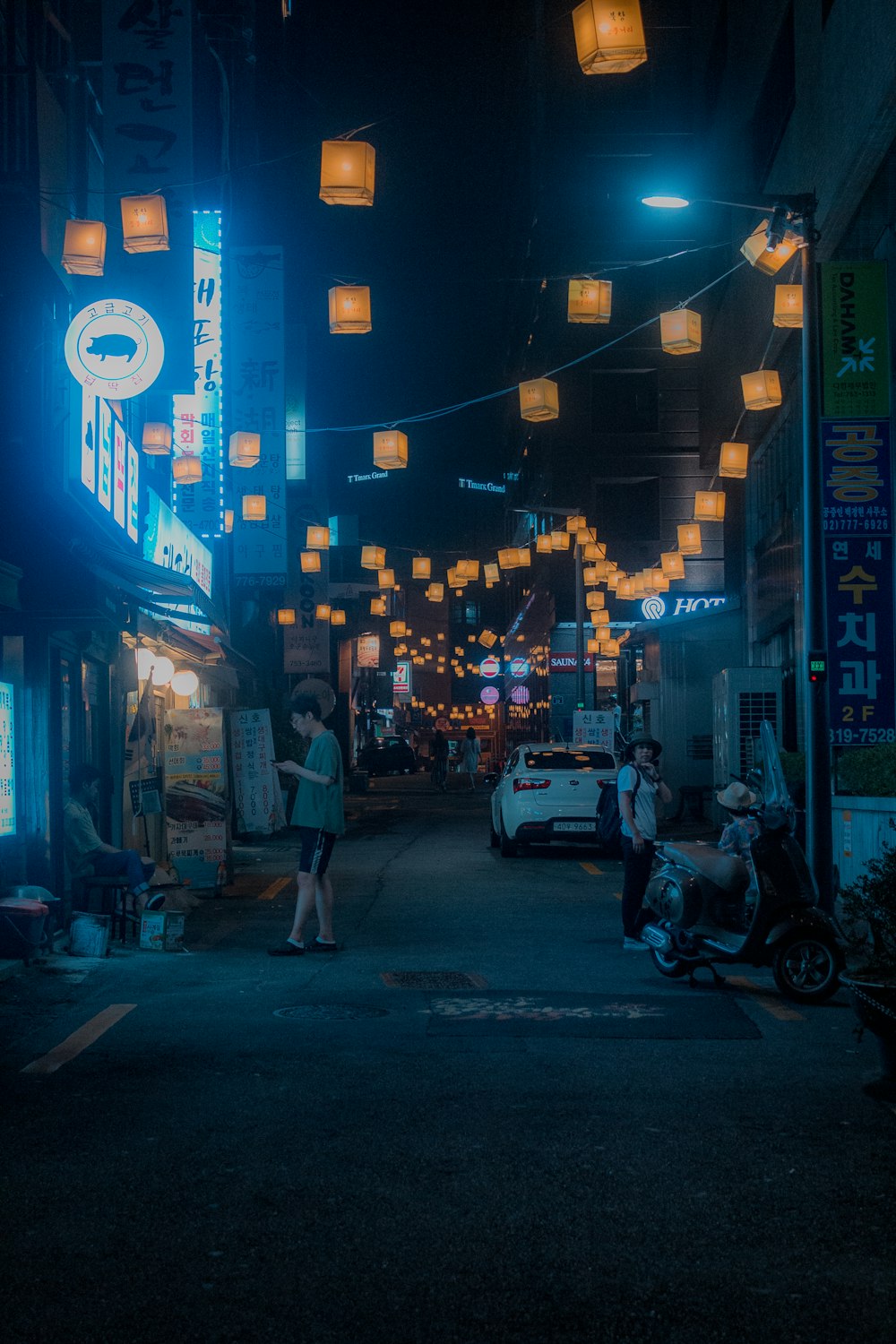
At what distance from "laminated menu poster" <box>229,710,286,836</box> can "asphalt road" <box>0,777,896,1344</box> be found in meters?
11.1

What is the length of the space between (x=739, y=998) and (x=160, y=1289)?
5893 millimetres

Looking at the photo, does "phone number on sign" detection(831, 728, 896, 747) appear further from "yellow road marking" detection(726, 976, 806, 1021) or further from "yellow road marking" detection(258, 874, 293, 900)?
"yellow road marking" detection(258, 874, 293, 900)

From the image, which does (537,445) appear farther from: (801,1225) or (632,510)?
(801,1225)

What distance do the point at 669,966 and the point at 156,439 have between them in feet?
40.4

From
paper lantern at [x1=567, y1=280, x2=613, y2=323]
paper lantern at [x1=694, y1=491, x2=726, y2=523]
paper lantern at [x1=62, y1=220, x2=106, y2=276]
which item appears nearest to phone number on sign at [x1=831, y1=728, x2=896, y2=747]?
paper lantern at [x1=567, y1=280, x2=613, y2=323]

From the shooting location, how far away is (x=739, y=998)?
900 centimetres

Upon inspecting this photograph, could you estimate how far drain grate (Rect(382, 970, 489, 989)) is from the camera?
30.5 ft

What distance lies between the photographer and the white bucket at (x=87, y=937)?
10727 millimetres

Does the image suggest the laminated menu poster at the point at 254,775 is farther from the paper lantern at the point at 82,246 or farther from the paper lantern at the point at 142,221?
the paper lantern at the point at 82,246

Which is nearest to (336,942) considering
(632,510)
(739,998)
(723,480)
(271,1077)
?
(739,998)

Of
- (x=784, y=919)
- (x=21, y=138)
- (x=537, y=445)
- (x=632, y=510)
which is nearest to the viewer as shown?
(x=784, y=919)

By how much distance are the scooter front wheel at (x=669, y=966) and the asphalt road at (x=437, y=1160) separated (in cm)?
14

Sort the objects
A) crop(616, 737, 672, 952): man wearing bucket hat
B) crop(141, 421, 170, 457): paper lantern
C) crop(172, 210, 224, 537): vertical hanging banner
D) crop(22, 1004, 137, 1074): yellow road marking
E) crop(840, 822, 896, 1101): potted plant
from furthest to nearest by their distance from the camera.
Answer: crop(172, 210, 224, 537): vertical hanging banner < crop(141, 421, 170, 457): paper lantern < crop(616, 737, 672, 952): man wearing bucket hat < crop(22, 1004, 137, 1074): yellow road marking < crop(840, 822, 896, 1101): potted plant

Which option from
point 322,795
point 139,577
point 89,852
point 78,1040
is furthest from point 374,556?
point 78,1040
